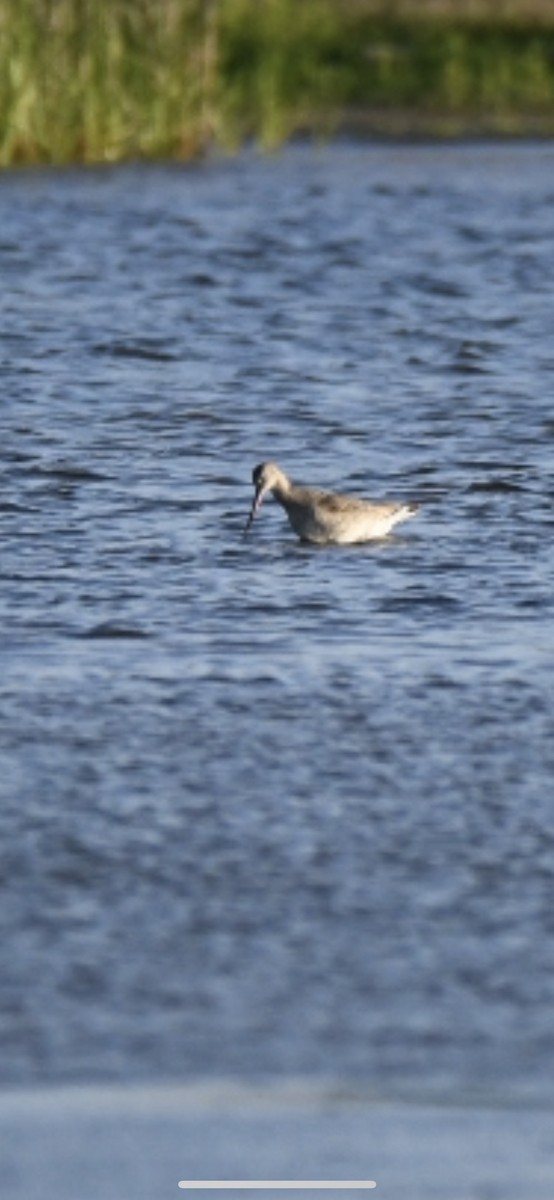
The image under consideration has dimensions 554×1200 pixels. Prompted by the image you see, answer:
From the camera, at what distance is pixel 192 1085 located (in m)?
5.12

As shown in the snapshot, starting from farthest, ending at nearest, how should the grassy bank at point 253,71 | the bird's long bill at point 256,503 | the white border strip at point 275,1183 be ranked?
the grassy bank at point 253,71
the bird's long bill at point 256,503
the white border strip at point 275,1183

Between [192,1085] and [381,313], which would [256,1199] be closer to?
[192,1085]

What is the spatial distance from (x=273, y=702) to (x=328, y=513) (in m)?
2.26

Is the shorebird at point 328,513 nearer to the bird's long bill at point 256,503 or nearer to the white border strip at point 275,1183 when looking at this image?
the bird's long bill at point 256,503

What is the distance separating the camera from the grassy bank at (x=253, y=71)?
21.1m

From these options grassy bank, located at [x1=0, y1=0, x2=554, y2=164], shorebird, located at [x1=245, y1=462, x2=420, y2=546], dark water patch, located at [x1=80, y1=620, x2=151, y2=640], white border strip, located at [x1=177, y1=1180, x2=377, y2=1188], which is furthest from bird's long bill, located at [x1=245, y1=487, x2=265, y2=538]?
grassy bank, located at [x1=0, y1=0, x2=554, y2=164]

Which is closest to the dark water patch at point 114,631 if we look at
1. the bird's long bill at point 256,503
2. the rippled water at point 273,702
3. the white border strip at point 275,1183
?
the rippled water at point 273,702

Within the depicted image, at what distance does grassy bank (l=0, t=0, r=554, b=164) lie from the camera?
69.2 ft

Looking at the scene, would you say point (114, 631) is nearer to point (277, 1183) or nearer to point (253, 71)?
point (277, 1183)

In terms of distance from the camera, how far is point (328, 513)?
10070mm

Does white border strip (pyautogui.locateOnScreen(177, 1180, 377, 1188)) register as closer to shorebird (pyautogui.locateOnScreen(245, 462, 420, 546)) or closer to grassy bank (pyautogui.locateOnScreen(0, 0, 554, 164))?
shorebird (pyautogui.locateOnScreen(245, 462, 420, 546))

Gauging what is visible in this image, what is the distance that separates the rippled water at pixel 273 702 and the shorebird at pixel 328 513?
0.08 metres

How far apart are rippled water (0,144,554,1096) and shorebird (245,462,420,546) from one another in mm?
79

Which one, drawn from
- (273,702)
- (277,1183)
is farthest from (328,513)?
(277,1183)
